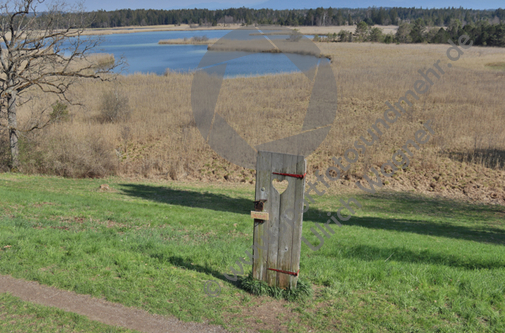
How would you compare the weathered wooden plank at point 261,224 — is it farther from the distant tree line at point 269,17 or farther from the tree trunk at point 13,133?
the distant tree line at point 269,17

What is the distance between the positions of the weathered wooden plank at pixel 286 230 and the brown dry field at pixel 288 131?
41.0ft

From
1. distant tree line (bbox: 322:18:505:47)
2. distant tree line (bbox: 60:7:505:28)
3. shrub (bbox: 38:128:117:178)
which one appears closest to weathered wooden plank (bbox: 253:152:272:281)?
shrub (bbox: 38:128:117:178)

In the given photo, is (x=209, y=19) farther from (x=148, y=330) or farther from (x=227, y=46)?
(x=148, y=330)

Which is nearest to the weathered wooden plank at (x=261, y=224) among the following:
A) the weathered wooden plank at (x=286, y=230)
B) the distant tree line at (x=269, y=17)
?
the weathered wooden plank at (x=286, y=230)

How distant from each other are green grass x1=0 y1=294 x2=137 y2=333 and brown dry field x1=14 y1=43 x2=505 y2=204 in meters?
14.1

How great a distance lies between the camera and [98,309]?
199 inches

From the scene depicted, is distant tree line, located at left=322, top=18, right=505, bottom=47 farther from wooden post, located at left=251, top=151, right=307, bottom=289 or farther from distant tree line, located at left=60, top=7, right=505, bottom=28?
wooden post, located at left=251, top=151, right=307, bottom=289

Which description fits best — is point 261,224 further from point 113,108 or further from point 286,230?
point 113,108

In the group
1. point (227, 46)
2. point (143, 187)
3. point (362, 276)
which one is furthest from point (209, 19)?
point (362, 276)

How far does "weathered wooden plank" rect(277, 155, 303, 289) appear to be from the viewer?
5.21 metres

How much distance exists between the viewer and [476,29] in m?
67.4

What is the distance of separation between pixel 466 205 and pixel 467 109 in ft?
46.9

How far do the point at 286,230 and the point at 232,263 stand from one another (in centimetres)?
174

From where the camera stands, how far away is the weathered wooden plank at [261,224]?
534 centimetres
